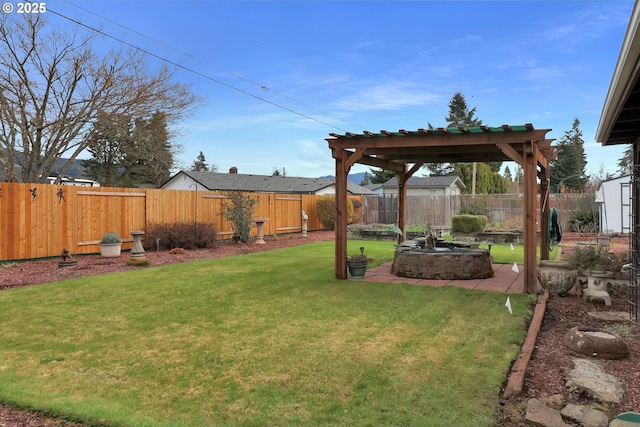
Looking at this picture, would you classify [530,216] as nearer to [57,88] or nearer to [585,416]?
[585,416]

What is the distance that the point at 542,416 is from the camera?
2.68 meters

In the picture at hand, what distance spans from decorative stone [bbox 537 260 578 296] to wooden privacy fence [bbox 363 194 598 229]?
1222 cm

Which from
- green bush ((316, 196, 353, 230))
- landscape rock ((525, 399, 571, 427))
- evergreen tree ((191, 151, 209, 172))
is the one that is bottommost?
landscape rock ((525, 399, 571, 427))

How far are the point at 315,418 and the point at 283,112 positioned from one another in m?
19.6

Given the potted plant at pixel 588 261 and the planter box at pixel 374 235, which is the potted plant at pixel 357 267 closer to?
the potted plant at pixel 588 261

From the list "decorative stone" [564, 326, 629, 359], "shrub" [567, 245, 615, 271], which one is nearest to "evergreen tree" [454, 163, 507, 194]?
"shrub" [567, 245, 615, 271]

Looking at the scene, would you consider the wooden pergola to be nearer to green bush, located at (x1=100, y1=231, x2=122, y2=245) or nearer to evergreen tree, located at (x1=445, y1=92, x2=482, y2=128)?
green bush, located at (x1=100, y1=231, x2=122, y2=245)

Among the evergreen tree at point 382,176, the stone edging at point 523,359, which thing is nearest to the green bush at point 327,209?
the stone edging at point 523,359

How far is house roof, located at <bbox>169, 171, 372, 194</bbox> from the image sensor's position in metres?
31.0

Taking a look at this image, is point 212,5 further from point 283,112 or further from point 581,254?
point 581,254

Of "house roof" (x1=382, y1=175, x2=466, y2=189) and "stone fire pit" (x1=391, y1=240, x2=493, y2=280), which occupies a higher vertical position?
"house roof" (x1=382, y1=175, x2=466, y2=189)

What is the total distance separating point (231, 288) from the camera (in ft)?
23.4

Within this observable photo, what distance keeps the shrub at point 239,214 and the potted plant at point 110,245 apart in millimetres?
4129

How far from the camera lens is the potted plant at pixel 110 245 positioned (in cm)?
1102
